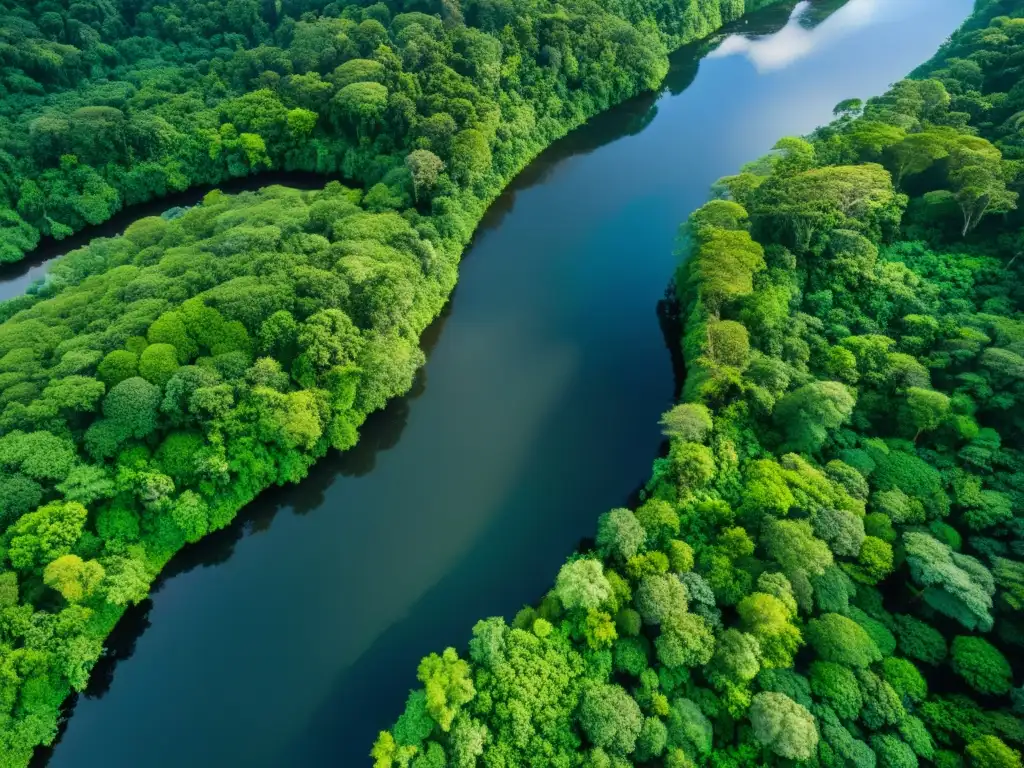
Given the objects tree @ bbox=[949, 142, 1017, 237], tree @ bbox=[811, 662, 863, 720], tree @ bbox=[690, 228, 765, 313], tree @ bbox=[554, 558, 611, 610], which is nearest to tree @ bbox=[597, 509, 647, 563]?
tree @ bbox=[554, 558, 611, 610]

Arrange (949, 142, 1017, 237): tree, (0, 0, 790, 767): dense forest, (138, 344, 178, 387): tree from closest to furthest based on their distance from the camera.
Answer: (0, 0, 790, 767): dense forest → (138, 344, 178, 387): tree → (949, 142, 1017, 237): tree

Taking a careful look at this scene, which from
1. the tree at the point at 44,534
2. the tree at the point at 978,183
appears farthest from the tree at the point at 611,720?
the tree at the point at 978,183

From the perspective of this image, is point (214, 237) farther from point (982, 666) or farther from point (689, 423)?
point (982, 666)

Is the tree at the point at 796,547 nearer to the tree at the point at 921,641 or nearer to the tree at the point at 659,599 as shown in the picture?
the tree at the point at 921,641

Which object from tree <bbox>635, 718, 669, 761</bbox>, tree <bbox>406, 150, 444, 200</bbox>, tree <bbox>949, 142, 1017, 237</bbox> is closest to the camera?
tree <bbox>635, 718, 669, 761</bbox>

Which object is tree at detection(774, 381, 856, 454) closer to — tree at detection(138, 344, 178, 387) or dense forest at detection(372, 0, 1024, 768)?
dense forest at detection(372, 0, 1024, 768)

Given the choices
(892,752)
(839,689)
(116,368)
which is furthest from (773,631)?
(116,368)

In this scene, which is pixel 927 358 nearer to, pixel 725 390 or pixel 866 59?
pixel 725 390
